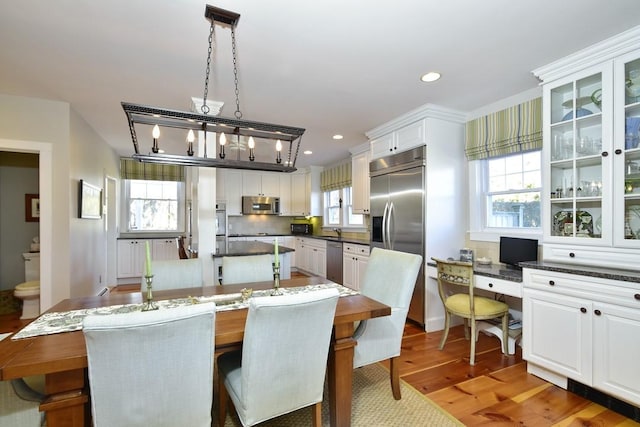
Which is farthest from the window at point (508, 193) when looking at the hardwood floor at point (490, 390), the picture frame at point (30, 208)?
the picture frame at point (30, 208)

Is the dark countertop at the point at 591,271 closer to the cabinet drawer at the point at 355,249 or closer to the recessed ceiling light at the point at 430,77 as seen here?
the recessed ceiling light at the point at 430,77

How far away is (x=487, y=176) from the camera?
343 centimetres

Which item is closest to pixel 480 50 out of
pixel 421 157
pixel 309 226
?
pixel 421 157

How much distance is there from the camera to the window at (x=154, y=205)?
6117 mm

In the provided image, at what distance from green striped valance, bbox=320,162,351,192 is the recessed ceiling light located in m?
3.07

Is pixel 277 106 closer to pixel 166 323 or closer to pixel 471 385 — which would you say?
pixel 166 323

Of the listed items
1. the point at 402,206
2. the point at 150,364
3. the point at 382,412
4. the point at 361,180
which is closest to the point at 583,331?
the point at 382,412

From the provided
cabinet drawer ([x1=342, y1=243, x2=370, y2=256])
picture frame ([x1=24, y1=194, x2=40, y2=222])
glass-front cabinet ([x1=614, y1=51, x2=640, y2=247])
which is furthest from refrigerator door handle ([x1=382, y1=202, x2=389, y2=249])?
picture frame ([x1=24, y1=194, x2=40, y2=222])

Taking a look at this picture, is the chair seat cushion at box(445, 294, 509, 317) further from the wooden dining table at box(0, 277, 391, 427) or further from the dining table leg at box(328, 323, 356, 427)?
the dining table leg at box(328, 323, 356, 427)

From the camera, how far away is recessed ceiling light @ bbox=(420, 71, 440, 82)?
2543 mm

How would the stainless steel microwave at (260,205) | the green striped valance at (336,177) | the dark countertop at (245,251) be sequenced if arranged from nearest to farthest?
1. the dark countertop at (245,251)
2. the green striped valance at (336,177)
3. the stainless steel microwave at (260,205)

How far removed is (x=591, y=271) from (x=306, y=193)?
5530mm

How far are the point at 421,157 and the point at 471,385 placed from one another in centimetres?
223

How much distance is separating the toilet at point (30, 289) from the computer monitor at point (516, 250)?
5318 mm
